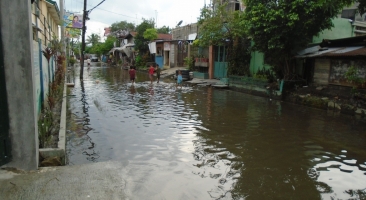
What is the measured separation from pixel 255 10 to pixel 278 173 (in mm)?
10499

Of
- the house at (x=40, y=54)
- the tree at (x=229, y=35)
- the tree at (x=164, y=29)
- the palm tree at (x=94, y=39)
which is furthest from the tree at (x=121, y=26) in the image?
the tree at (x=229, y=35)

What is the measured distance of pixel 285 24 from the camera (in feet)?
43.1

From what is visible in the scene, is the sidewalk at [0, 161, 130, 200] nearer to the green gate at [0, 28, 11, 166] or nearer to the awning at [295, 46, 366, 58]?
the green gate at [0, 28, 11, 166]

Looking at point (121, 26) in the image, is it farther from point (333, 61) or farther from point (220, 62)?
point (333, 61)

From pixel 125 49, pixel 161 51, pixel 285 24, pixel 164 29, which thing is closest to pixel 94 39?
pixel 164 29

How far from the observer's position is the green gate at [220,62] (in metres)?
22.4

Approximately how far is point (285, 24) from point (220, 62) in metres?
9.99

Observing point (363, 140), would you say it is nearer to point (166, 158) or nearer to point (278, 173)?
point (278, 173)

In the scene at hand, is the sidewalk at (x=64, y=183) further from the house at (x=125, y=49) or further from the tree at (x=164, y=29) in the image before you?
the tree at (x=164, y=29)

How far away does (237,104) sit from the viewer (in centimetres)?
1324

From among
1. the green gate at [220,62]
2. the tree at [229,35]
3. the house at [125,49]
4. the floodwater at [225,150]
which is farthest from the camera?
the house at [125,49]

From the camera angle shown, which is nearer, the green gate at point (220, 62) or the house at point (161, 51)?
the green gate at point (220, 62)

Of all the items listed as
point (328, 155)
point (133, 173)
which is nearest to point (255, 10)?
point (328, 155)

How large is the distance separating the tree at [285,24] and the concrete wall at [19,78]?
36.8 ft
